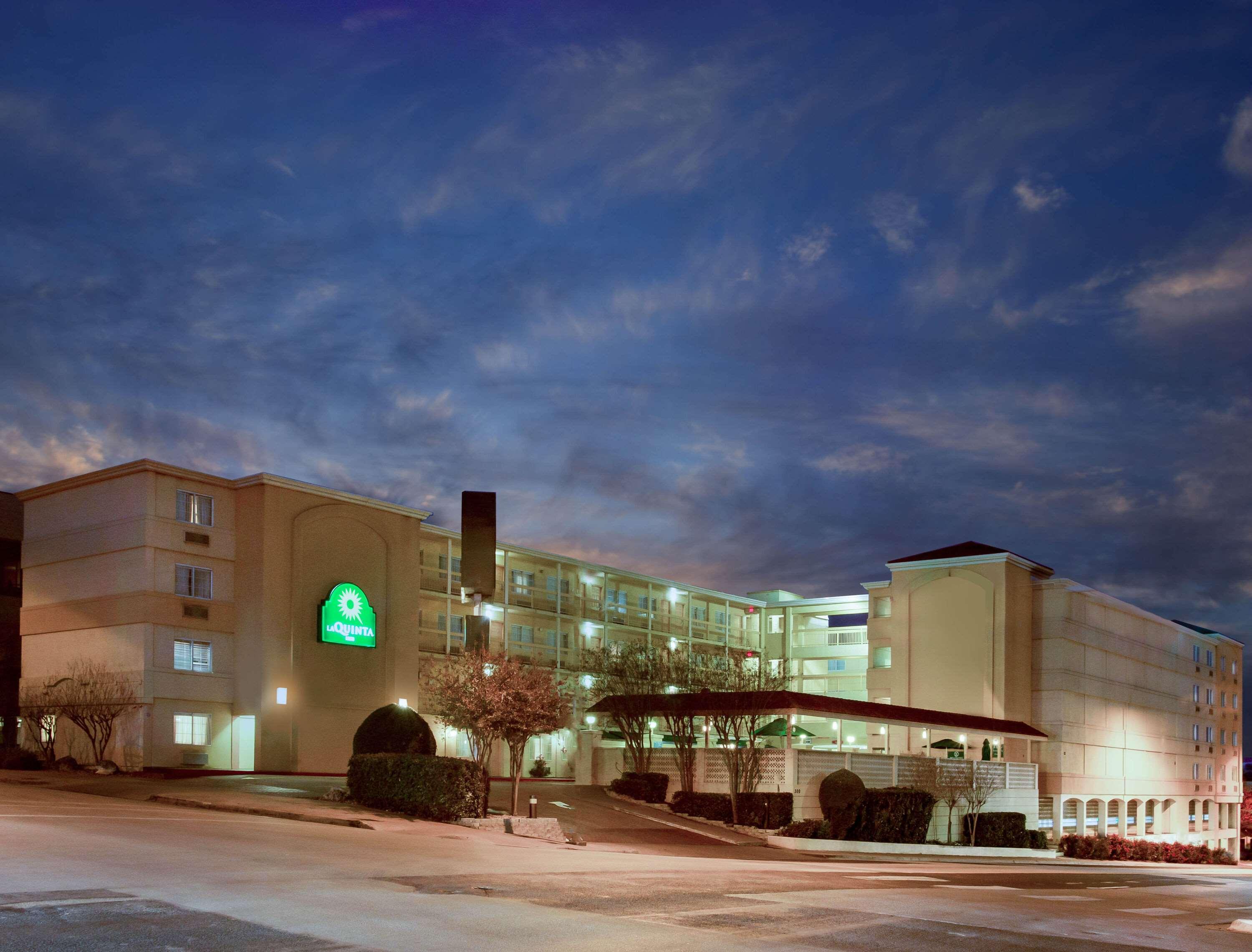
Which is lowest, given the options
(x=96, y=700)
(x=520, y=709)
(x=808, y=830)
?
(x=808, y=830)

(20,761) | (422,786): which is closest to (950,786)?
(422,786)

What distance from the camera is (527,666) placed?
116ft

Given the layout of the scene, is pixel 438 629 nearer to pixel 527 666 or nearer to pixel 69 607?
pixel 69 607

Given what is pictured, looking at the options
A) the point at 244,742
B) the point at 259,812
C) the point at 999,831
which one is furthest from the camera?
the point at 999,831

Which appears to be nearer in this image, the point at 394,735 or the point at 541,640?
the point at 394,735

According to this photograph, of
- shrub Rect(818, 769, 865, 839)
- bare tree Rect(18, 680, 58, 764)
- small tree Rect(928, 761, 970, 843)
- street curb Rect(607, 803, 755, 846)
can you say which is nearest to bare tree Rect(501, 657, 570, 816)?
street curb Rect(607, 803, 755, 846)

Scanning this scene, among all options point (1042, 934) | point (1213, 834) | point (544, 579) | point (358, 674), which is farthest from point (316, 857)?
point (1213, 834)

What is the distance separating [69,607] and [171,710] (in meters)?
6.43

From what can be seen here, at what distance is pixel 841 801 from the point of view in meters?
36.8

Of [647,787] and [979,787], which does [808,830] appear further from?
[979,787]

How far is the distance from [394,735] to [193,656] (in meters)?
16.4

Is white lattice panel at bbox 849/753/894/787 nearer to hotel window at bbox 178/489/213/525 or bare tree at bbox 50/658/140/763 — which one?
bare tree at bbox 50/658/140/763

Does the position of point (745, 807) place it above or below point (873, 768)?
below

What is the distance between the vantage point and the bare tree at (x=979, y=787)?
45188 millimetres
